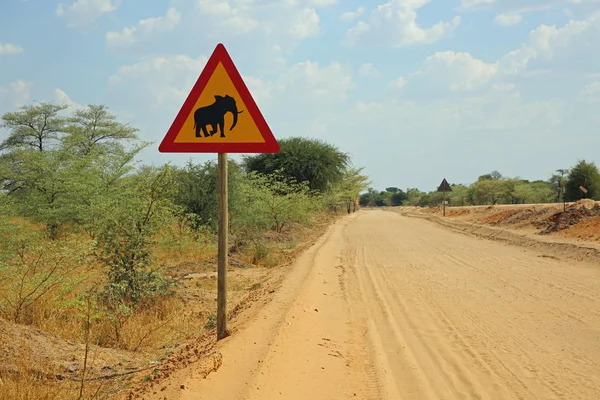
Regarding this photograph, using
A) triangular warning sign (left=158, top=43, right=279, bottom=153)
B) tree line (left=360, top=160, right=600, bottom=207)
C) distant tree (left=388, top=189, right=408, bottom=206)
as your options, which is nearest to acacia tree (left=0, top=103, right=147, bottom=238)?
triangular warning sign (left=158, top=43, right=279, bottom=153)

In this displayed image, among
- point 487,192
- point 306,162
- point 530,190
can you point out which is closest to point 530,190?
point 530,190

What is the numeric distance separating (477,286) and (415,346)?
14.8 ft

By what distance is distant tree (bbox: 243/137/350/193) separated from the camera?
4550 cm

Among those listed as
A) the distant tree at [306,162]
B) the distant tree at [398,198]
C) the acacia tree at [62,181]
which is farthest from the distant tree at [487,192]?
the distant tree at [398,198]

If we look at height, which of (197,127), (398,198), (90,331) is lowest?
(90,331)

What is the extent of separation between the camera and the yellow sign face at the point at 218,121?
16.3 feet

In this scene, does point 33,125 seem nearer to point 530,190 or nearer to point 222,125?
point 222,125

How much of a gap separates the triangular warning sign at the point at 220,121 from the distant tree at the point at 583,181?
44264 mm

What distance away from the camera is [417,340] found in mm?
6438

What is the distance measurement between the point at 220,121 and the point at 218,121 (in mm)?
18

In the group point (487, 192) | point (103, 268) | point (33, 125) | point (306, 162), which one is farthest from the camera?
point (487, 192)

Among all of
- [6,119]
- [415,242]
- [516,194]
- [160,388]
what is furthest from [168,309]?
[516,194]

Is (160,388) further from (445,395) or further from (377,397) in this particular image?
(445,395)

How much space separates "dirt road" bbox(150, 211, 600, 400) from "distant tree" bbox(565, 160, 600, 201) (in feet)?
117
